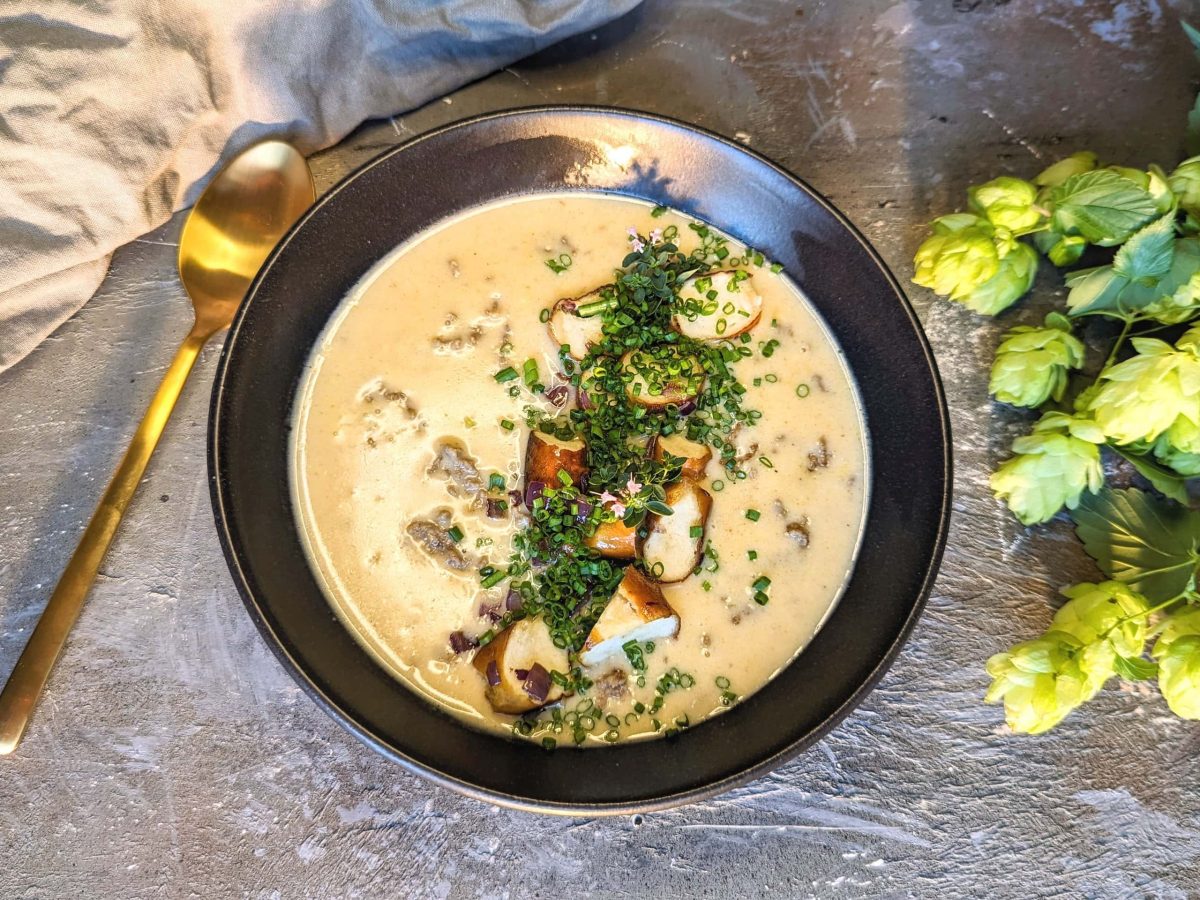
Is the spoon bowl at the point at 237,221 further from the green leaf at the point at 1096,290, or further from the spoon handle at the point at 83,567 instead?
the green leaf at the point at 1096,290

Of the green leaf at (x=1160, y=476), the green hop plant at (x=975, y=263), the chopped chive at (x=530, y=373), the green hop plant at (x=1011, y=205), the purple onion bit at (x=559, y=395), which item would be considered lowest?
the green leaf at (x=1160, y=476)

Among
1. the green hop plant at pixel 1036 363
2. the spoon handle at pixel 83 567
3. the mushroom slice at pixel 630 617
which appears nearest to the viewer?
the mushroom slice at pixel 630 617

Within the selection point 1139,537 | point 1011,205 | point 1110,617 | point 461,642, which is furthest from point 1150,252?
point 461,642

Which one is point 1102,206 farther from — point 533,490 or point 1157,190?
point 533,490

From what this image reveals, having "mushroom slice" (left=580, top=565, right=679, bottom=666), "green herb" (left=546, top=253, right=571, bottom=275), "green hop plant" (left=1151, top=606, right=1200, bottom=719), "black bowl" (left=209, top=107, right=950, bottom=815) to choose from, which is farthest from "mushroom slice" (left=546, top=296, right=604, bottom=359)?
"green hop plant" (left=1151, top=606, right=1200, bottom=719)

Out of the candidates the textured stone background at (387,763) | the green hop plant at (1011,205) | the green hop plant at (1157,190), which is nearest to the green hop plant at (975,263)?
the green hop plant at (1011,205)

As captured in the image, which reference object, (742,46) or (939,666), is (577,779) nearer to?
(939,666)
